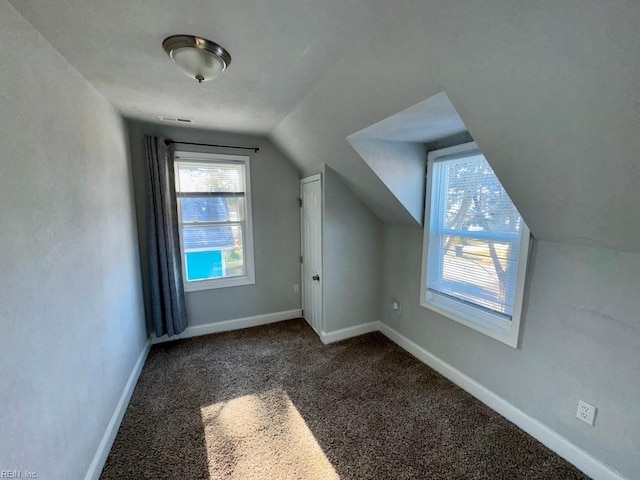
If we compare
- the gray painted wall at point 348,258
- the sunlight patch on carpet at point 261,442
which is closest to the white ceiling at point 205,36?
the gray painted wall at point 348,258

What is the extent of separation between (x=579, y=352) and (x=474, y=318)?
64 cm

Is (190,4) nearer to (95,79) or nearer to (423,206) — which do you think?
(95,79)

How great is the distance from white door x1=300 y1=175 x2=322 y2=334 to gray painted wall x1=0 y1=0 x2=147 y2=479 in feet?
5.94

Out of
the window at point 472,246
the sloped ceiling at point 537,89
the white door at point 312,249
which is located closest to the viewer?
the sloped ceiling at point 537,89

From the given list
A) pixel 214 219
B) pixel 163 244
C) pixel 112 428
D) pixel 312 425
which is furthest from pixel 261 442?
pixel 214 219

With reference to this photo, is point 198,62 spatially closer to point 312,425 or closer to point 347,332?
point 312,425

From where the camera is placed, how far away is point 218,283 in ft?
10.4

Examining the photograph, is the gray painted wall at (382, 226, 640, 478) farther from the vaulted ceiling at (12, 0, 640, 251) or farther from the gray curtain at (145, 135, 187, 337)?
the gray curtain at (145, 135, 187, 337)

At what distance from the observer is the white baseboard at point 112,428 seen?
1.48 meters

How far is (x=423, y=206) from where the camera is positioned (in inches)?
97.4

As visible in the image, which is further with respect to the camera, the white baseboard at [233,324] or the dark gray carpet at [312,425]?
the white baseboard at [233,324]

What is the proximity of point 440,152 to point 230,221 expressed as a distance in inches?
92.4

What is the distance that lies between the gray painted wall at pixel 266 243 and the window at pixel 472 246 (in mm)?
1673

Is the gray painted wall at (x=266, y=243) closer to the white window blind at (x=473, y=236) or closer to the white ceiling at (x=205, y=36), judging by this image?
the white ceiling at (x=205, y=36)
